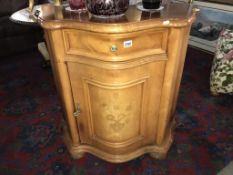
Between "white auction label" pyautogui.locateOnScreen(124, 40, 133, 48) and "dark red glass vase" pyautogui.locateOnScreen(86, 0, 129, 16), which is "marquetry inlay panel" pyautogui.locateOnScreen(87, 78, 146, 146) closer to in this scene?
"white auction label" pyautogui.locateOnScreen(124, 40, 133, 48)

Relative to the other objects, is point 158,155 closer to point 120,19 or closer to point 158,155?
point 158,155

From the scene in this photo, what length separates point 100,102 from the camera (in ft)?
3.67

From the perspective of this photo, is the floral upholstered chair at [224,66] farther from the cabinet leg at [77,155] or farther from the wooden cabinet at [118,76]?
the cabinet leg at [77,155]

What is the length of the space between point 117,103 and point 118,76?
0.56ft

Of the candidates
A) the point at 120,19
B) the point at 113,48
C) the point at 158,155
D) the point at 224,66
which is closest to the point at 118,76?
the point at 113,48

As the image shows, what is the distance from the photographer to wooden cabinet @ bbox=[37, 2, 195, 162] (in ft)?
2.97

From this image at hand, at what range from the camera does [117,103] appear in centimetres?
109

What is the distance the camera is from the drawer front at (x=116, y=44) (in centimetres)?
90

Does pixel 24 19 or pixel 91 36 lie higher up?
pixel 91 36

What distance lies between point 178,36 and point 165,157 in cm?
87

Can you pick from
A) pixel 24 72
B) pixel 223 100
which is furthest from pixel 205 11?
pixel 24 72

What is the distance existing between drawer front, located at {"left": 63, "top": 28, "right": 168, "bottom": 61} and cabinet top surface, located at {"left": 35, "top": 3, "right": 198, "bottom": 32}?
4 cm

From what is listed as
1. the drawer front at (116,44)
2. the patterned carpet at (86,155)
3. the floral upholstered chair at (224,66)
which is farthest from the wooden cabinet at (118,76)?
the floral upholstered chair at (224,66)

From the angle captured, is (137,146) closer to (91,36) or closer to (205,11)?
(91,36)
